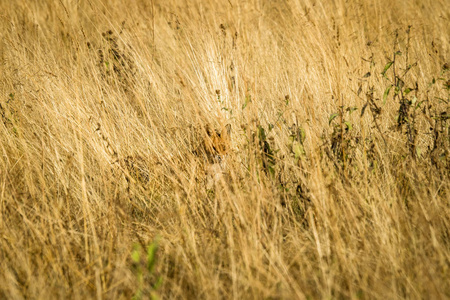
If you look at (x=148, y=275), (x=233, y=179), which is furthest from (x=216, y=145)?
(x=148, y=275)

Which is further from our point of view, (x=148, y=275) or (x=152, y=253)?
(x=148, y=275)

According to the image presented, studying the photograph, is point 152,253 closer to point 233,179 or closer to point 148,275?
point 148,275

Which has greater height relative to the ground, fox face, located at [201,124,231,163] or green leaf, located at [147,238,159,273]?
fox face, located at [201,124,231,163]

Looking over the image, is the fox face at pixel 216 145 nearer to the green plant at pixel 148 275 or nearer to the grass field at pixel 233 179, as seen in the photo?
the grass field at pixel 233 179

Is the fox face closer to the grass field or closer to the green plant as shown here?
the grass field

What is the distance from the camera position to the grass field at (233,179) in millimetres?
1377

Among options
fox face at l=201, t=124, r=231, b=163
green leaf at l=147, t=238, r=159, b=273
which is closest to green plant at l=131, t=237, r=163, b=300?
green leaf at l=147, t=238, r=159, b=273

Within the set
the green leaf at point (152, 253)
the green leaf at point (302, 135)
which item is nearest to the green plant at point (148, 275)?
the green leaf at point (152, 253)

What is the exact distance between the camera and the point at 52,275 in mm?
1447

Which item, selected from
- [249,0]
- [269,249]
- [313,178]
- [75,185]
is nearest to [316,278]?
[269,249]

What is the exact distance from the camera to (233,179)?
5.61 ft

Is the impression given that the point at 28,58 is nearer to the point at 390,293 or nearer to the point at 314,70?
the point at 314,70

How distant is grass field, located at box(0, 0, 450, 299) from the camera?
4.52ft

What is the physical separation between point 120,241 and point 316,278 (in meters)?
0.83
